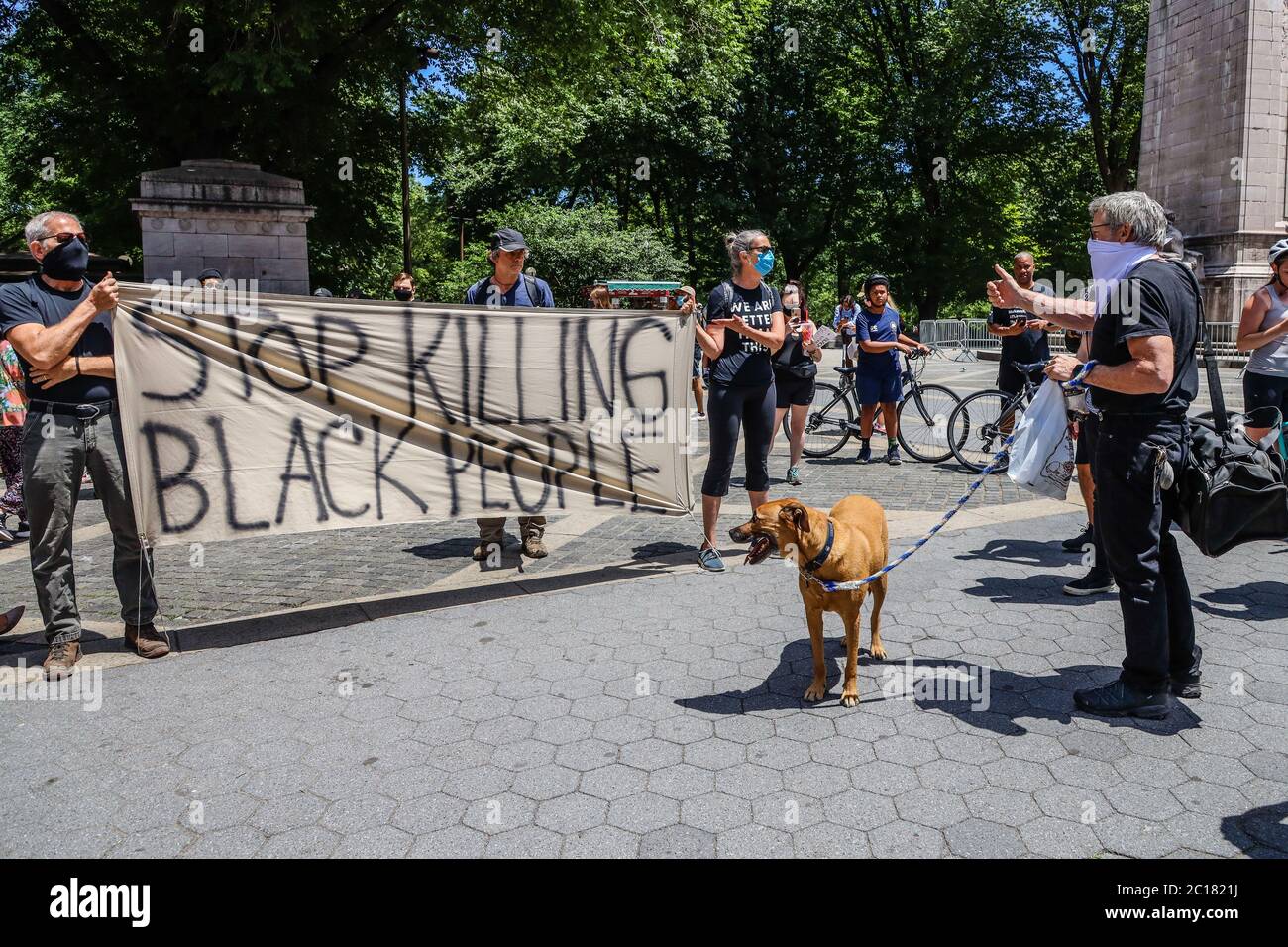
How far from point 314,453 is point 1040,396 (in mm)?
4047

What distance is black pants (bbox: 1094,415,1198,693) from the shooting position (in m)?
3.97

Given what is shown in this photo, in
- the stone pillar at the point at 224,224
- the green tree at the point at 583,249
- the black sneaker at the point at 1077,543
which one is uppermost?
the green tree at the point at 583,249

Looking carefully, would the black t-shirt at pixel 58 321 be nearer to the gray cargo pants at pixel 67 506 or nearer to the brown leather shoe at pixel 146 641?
the gray cargo pants at pixel 67 506

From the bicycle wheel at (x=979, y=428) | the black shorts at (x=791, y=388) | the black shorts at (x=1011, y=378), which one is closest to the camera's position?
the black shorts at (x=791, y=388)

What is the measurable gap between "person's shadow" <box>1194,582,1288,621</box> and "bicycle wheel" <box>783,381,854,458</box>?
5777mm

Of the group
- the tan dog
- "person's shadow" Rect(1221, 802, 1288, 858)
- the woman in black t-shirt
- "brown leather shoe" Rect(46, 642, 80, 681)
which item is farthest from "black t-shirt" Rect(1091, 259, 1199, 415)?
"brown leather shoe" Rect(46, 642, 80, 681)

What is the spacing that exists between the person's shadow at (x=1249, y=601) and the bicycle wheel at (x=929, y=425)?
488 cm

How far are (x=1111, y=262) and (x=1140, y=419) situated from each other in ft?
2.10

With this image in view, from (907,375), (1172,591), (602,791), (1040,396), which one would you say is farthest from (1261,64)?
(602,791)

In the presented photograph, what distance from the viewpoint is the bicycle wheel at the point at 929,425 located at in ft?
36.2

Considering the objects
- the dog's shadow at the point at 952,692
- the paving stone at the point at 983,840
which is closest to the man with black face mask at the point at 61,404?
the dog's shadow at the point at 952,692

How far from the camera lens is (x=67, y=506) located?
487 centimetres

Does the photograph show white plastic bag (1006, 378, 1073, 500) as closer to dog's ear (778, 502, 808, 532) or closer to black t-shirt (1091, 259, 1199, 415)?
black t-shirt (1091, 259, 1199, 415)

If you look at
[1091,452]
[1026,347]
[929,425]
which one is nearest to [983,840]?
[1091,452]
